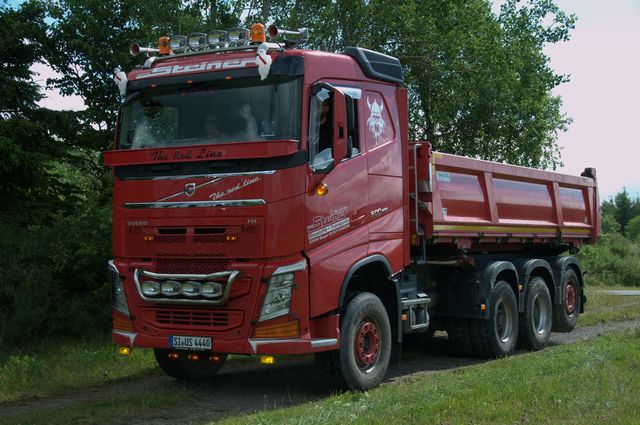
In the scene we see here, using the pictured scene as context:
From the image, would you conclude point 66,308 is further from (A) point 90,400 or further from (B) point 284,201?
(B) point 284,201

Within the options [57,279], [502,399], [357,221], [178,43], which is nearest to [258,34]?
[178,43]

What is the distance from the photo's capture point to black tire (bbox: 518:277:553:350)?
1180 cm

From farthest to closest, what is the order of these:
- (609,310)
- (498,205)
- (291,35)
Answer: (609,310) → (498,205) → (291,35)

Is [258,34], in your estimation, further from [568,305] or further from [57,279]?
[568,305]

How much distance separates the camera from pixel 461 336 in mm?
11008

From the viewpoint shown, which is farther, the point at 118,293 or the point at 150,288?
the point at 118,293

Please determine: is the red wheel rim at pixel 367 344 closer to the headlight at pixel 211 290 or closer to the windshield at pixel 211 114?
the headlight at pixel 211 290

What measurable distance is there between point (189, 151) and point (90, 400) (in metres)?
2.80

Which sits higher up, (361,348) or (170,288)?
(170,288)

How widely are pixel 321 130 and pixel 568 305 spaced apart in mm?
7596

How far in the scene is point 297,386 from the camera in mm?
8703

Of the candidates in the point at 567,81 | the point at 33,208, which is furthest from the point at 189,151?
the point at 567,81

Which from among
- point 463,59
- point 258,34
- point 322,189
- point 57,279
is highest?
point 463,59

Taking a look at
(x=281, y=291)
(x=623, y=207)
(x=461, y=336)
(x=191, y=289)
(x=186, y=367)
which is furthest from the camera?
(x=623, y=207)
